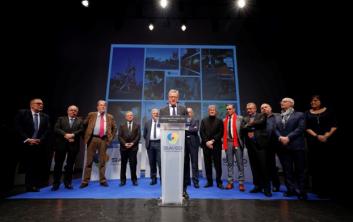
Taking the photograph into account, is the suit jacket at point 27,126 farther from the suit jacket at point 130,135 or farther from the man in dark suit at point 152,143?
the man in dark suit at point 152,143

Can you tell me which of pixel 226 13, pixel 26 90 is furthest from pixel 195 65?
pixel 26 90

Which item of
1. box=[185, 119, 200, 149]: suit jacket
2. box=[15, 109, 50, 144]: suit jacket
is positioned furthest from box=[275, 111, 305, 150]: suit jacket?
box=[15, 109, 50, 144]: suit jacket

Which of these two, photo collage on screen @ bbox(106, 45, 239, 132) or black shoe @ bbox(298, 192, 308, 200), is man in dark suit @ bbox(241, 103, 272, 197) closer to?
black shoe @ bbox(298, 192, 308, 200)

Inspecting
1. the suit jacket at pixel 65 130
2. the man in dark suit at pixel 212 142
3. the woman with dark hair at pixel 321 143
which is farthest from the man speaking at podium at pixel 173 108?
the woman with dark hair at pixel 321 143

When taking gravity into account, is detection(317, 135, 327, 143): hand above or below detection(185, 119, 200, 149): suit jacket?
below

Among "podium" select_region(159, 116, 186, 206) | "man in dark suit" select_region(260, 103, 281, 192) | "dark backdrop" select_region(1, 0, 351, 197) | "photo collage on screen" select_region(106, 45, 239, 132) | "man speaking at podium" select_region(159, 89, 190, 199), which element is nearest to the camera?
"podium" select_region(159, 116, 186, 206)

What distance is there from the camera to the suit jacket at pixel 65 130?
13.6 feet

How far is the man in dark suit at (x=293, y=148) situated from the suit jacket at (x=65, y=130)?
3.91 metres

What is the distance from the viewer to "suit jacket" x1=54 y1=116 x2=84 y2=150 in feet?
13.6

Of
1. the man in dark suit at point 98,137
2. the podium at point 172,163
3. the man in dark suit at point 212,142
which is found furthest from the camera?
the man in dark suit at point 98,137

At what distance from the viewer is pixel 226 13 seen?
7371mm

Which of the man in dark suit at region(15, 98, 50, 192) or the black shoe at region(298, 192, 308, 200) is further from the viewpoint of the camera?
the man in dark suit at region(15, 98, 50, 192)

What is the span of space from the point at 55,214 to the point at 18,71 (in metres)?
3.98

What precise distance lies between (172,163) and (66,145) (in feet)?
8.48
